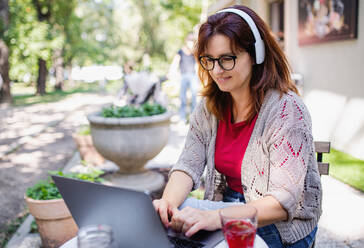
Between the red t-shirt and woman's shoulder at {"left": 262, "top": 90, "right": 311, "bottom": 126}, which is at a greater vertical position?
woman's shoulder at {"left": 262, "top": 90, "right": 311, "bottom": 126}

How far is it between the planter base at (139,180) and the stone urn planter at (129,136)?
0.25m

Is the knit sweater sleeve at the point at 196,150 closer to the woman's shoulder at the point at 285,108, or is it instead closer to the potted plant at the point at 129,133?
the woman's shoulder at the point at 285,108

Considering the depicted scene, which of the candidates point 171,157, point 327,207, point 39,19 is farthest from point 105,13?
point 327,207

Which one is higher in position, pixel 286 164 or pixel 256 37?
pixel 256 37

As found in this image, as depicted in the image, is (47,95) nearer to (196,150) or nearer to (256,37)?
(196,150)

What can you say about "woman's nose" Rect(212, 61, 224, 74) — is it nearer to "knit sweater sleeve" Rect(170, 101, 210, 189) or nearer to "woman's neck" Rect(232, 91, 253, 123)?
"woman's neck" Rect(232, 91, 253, 123)

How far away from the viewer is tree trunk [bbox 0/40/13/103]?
14539 mm

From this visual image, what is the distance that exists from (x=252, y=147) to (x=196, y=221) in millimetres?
495

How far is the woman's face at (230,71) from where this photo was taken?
1.69m

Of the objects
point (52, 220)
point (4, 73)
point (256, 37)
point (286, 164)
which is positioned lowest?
point (52, 220)

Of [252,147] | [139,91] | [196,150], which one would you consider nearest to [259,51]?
[252,147]

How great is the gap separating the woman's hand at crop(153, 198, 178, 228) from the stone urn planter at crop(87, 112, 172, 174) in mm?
2643

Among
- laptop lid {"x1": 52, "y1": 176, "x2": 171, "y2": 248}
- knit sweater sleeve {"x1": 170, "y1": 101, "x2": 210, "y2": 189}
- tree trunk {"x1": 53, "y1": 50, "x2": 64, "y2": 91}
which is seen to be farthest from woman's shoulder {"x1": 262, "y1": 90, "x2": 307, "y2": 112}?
tree trunk {"x1": 53, "y1": 50, "x2": 64, "y2": 91}

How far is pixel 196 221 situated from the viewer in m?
1.41
